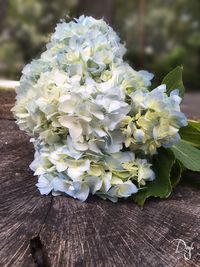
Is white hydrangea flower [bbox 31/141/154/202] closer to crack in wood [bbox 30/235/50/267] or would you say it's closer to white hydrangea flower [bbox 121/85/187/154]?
white hydrangea flower [bbox 121/85/187/154]

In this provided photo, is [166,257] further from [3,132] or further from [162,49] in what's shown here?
[162,49]

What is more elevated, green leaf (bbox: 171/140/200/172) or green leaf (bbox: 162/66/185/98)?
green leaf (bbox: 162/66/185/98)

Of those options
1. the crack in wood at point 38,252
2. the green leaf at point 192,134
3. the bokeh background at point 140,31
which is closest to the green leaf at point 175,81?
the green leaf at point 192,134

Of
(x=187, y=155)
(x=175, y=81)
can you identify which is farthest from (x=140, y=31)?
(x=187, y=155)

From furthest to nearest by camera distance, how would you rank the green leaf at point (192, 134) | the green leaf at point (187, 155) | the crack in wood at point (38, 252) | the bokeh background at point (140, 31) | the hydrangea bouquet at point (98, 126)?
the bokeh background at point (140, 31) → the green leaf at point (192, 134) → the green leaf at point (187, 155) → the hydrangea bouquet at point (98, 126) → the crack in wood at point (38, 252)

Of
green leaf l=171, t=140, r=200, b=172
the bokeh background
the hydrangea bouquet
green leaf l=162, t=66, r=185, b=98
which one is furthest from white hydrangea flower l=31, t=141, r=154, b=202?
the bokeh background

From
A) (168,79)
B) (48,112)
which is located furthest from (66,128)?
(168,79)

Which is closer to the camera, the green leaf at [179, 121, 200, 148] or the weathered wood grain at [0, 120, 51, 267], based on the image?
the weathered wood grain at [0, 120, 51, 267]
